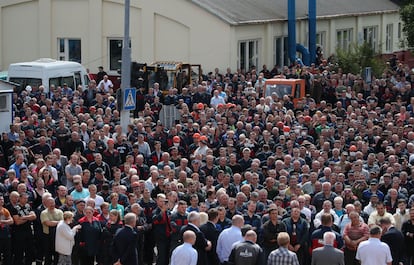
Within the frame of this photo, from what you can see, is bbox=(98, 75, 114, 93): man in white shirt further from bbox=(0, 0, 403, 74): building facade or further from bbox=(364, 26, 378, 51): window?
bbox=(364, 26, 378, 51): window

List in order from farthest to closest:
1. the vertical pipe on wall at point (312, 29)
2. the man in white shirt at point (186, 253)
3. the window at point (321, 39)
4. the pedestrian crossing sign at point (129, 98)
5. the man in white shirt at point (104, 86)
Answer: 1. the window at point (321, 39)
2. the vertical pipe on wall at point (312, 29)
3. the man in white shirt at point (104, 86)
4. the pedestrian crossing sign at point (129, 98)
5. the man in white shirt at point (186, 253)

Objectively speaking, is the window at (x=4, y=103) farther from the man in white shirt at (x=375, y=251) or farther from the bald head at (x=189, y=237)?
the man in white shirt at (x=375, y=251)

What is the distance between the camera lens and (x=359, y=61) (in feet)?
143

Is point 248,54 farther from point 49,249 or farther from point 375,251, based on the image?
point 375,251

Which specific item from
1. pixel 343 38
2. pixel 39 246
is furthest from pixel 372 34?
pixel 39 246

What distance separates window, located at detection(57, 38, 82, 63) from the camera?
45.0 metres

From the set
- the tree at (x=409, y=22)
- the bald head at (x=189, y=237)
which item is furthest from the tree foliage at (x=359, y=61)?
the bald head at (x=189, y=237)

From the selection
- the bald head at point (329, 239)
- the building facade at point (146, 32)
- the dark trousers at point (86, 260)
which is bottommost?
the dark trousers at point (86, 260)

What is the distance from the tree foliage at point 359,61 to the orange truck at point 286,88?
804 centimetres

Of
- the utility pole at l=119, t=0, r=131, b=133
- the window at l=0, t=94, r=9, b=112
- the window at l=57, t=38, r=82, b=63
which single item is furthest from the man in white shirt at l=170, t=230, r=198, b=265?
the window at l=57, t=38, r=82, b=63

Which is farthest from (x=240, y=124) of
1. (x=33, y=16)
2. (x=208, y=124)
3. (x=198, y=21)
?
(x=33, y=16)

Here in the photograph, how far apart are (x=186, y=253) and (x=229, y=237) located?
4.58ft

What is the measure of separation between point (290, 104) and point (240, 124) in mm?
5495

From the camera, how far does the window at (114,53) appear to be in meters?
44.6
